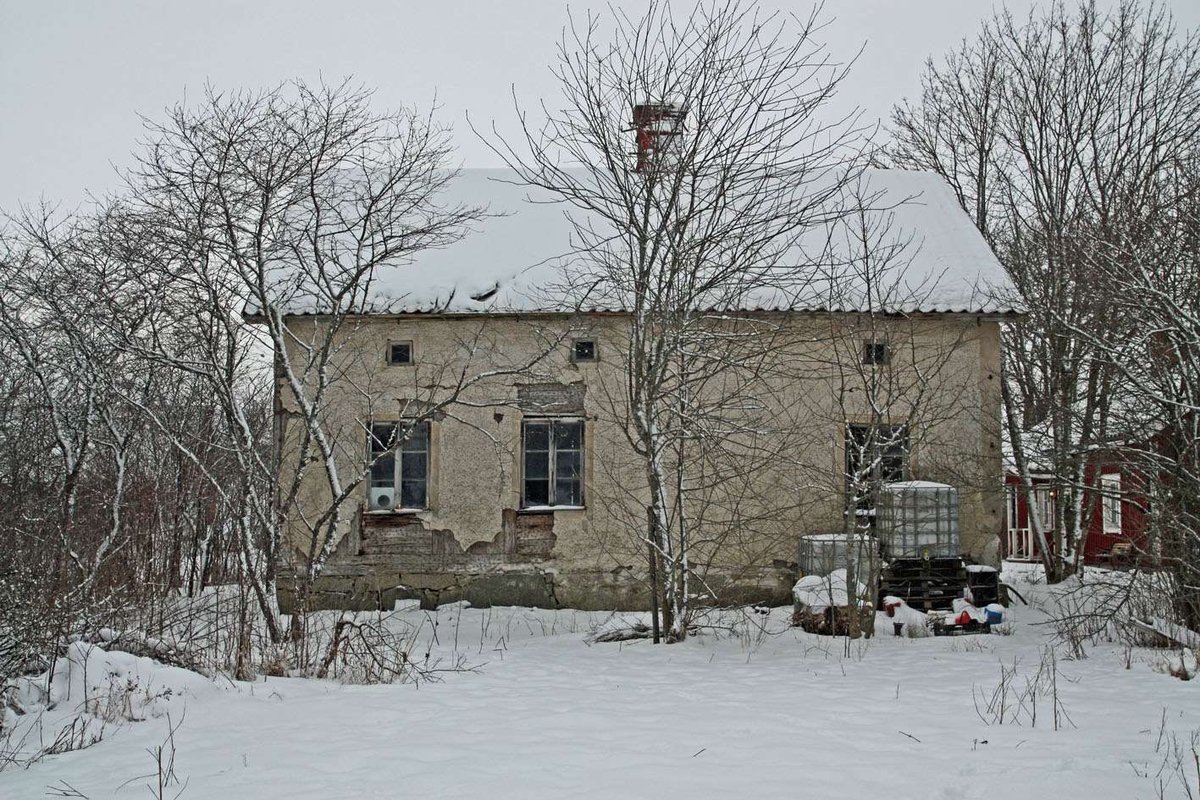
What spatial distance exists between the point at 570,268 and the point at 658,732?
21.2 feet

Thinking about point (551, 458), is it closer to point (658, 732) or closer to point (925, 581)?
point (925, 581)

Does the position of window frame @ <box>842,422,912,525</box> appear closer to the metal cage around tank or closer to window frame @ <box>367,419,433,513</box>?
the metal cage around tank

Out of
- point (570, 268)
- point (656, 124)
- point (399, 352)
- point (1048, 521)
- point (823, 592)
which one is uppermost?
point (656, 124)

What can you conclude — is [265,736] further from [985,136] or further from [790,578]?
[985,136]

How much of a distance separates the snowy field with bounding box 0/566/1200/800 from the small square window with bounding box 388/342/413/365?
4.24 m

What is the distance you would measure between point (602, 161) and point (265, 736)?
17.6ft

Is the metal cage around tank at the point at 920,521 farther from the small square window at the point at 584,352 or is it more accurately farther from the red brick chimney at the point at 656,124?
the red brick chimney at the point at 656,124

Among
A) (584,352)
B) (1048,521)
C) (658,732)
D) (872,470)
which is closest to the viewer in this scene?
(658,732)

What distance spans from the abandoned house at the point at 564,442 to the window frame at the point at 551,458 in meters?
0.02

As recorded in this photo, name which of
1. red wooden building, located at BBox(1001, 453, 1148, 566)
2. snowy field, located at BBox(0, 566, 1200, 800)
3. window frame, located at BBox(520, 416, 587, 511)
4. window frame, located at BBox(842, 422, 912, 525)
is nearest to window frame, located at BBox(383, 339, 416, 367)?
window frame, located at BBox(520, 416, 587, 511)

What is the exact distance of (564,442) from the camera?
451 inches

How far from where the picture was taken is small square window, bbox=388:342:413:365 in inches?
450

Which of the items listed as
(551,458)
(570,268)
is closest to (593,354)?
(570,268)

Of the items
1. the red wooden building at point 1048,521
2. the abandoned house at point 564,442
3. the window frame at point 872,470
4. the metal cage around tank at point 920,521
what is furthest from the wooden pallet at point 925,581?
the red wooden building at point 1048,521
